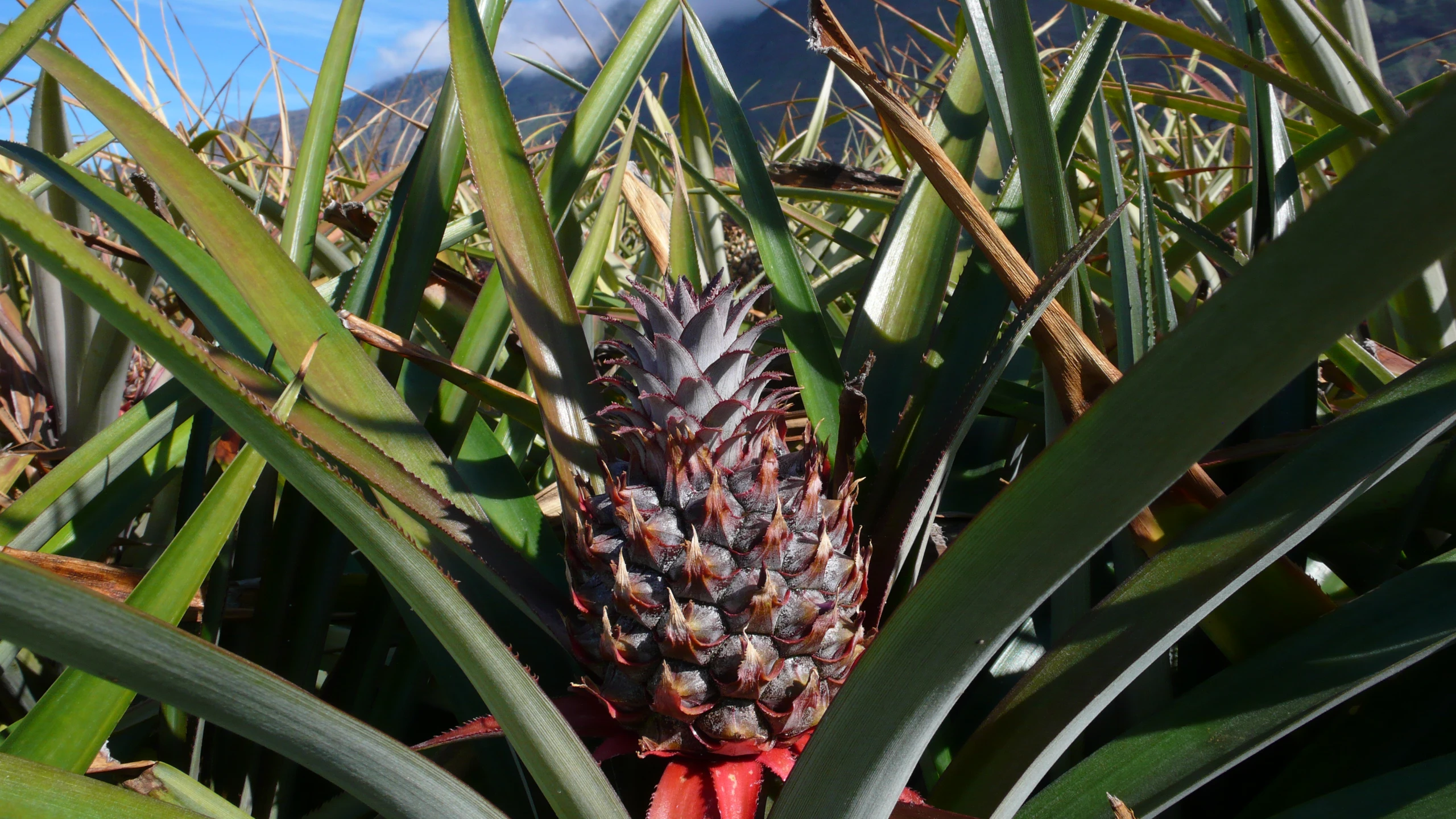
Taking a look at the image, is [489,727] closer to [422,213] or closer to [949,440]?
[949,440]

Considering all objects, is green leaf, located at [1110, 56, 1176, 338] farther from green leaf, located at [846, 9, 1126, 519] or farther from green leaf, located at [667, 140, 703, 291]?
green leaf, located at [667, 140, 703, 291]

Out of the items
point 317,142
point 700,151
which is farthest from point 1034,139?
point 700,151

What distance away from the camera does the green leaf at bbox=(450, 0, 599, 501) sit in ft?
2.66

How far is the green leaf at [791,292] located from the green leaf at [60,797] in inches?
24.7

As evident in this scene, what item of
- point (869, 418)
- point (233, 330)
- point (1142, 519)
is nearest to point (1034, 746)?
point (1142, 519)

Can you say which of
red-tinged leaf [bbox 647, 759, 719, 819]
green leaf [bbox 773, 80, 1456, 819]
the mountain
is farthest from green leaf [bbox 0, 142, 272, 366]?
the mountain

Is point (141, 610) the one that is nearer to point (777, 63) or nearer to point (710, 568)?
point (710, 568)

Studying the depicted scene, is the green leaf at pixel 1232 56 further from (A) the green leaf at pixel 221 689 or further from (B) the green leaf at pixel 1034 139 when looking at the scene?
(A) the green leaf at pixel 221 689

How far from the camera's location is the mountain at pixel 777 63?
315cm

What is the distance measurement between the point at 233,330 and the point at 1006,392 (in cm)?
91

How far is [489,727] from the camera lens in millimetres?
615

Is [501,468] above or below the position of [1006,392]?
below

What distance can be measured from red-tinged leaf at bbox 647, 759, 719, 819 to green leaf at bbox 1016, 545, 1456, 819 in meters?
0.25

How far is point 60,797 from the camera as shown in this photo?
40cm
